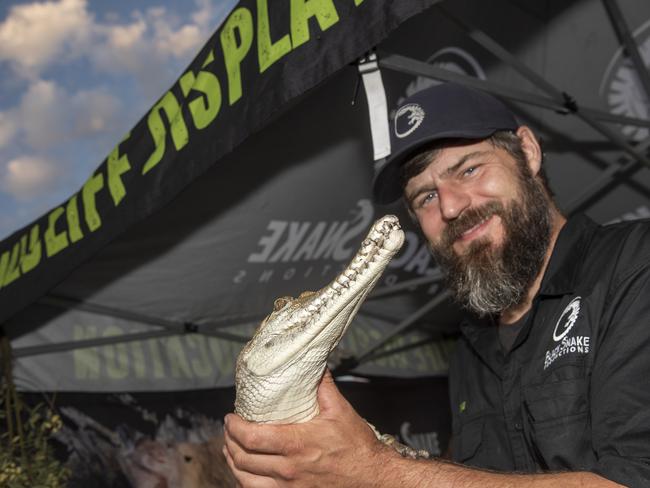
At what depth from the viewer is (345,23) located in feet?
6.74

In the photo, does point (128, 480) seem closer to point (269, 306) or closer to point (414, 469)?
point (269, 306)

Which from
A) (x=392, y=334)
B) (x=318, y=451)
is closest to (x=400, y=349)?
(x=392, y=334)

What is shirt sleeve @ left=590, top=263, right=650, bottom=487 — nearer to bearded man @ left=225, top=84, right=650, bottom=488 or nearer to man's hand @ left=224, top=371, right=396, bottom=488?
bearded man @ left=225, top=84, right=650, bottom=488

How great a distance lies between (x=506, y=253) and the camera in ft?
7.66

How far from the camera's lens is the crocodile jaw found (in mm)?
1614

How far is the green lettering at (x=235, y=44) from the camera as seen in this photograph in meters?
2.28

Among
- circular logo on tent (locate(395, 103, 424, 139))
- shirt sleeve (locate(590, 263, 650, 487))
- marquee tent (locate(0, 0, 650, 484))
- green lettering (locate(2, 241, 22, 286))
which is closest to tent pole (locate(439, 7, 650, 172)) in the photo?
marquee tent (locate(0, 0, 650, 484))

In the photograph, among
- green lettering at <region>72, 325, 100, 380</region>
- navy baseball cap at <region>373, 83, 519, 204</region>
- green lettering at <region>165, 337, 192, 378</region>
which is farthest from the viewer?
green lettering at <region>165, 337, 192, 378</region>

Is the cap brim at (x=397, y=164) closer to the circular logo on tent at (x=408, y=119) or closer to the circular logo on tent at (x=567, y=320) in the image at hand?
the circular logo on tent at (x=408, y=119)

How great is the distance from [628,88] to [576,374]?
7.92 ft

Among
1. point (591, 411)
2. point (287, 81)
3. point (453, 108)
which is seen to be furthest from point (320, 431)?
point (453, 108)

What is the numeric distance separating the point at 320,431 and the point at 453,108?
120 centimetres

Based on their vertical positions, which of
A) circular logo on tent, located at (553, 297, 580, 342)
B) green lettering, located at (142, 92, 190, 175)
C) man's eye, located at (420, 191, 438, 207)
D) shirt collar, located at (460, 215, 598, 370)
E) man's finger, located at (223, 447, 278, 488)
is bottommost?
man's finger, located at (223, 447, 278, 488)

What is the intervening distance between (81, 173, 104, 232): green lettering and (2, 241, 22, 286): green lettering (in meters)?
0.57
